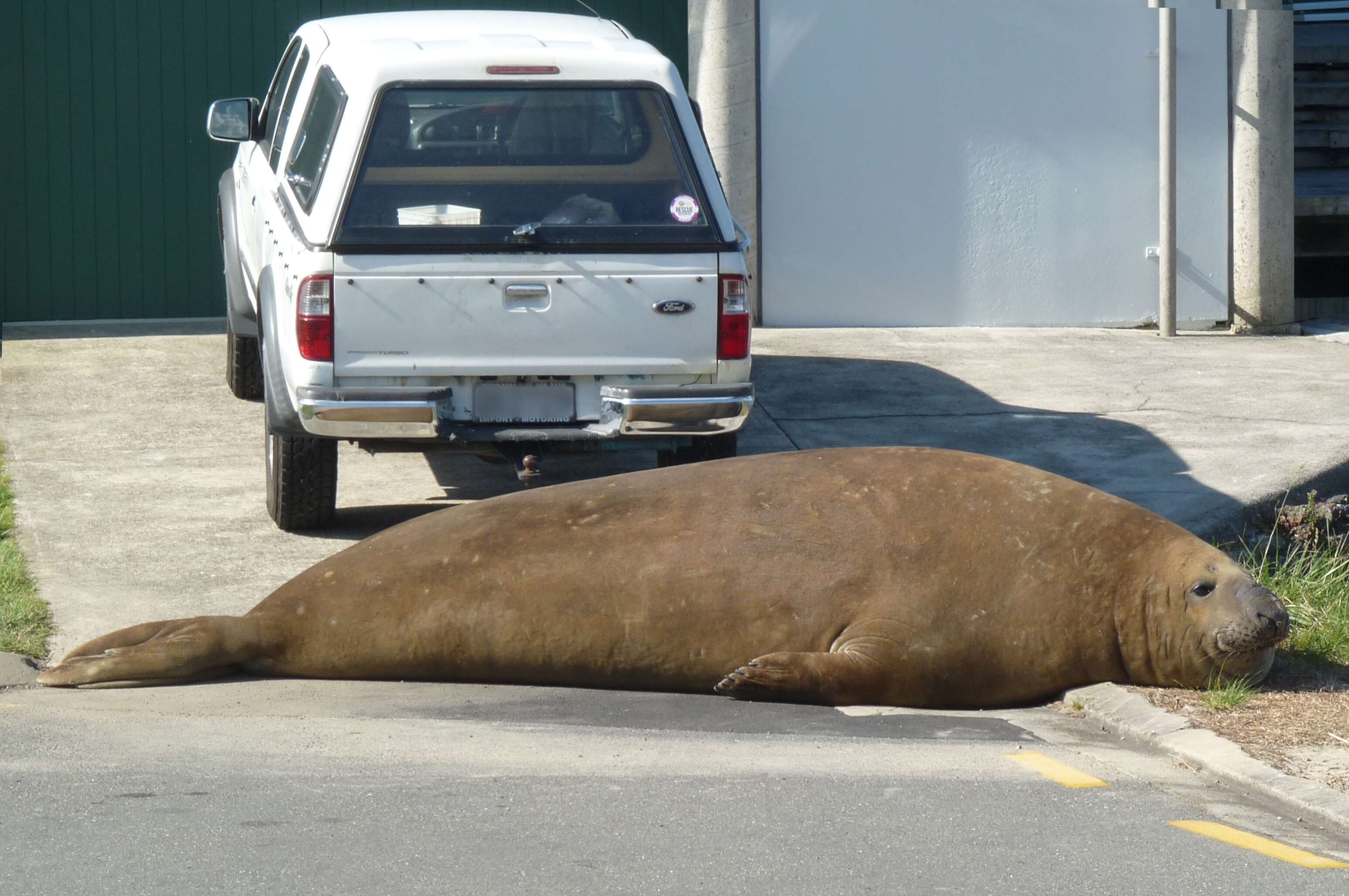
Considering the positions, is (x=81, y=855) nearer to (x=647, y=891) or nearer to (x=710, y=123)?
(x=647, y=891)

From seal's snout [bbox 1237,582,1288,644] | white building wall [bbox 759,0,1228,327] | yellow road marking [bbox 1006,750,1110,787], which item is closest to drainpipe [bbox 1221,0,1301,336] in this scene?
white building wall [bbox 759,0,1228,327]

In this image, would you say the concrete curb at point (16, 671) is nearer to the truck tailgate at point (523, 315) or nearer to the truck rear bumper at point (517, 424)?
the truck rear bumper at point (517, 424)

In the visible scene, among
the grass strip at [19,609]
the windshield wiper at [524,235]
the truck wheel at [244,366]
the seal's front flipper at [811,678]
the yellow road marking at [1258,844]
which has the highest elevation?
the windshield wiper at [524,235]

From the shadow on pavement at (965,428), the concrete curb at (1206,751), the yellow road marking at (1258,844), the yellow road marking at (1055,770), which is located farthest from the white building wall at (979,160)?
the yellow road marking at (1258,844)

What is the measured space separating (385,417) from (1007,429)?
3928 millimetres

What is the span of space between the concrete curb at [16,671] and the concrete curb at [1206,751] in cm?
338

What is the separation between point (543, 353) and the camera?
6.73 meters

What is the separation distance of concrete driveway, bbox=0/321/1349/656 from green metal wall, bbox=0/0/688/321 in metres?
0.39

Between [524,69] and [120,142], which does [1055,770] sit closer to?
[524,69]

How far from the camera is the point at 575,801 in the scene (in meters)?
4.37

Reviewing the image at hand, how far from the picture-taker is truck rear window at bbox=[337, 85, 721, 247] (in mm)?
6684

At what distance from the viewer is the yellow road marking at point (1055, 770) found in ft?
15.3

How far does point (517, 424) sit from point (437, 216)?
2.92 ft

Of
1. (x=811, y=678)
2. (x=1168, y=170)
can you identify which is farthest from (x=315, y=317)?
(x=1168, y=170)
